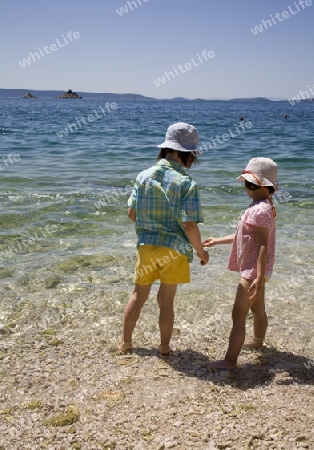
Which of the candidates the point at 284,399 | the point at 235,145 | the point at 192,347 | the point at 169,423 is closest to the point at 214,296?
the point at 192,347

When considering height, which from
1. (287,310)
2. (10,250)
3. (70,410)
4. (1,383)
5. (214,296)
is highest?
(10,250)

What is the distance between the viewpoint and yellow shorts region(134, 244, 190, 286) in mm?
3631

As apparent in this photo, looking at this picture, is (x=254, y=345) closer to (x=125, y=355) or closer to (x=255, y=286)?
(x=255, y=286)

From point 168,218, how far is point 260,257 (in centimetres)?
72

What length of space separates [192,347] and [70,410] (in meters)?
1.34

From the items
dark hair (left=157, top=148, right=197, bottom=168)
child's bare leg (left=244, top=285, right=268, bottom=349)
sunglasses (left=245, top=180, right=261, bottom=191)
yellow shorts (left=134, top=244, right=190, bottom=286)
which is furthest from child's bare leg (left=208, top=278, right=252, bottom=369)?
dark hair (left=157, top=148, right=197, bottom=168)

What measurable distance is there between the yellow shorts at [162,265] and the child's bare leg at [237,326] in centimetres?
40

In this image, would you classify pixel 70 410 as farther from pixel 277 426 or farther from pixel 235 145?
pixel 235 145

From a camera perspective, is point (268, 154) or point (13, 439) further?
point (268, 154)

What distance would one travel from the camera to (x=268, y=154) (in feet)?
62.0

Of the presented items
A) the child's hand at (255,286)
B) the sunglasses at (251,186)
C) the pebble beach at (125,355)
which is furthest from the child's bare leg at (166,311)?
the sunglasses at (251,186)

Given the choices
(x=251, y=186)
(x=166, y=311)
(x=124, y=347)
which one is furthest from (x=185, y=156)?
(x=124, y=347)

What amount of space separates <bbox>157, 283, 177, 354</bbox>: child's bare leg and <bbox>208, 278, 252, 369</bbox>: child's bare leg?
1.33ft

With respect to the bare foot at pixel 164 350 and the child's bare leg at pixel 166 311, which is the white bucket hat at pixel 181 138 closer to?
the child's bare leg at pixel 166 311
